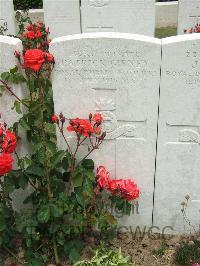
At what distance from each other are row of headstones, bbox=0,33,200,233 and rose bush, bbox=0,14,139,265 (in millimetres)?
108

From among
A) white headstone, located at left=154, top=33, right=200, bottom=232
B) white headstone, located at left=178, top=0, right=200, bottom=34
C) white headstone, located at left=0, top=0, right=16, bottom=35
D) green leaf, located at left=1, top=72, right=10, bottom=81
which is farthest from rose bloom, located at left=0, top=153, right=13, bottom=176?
white headstone, located at left=178, top=0, right=200, bottom=34

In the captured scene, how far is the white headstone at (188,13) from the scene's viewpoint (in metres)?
6.49

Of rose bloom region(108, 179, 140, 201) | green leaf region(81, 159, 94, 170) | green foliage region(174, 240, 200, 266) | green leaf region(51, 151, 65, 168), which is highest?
green leaf region(51, 151, 65, 168)

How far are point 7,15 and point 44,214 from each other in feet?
15.1

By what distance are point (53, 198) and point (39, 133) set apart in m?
0.49

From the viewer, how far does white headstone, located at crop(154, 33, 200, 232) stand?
2.81 metres

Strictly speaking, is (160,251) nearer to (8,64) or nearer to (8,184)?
(8,184)

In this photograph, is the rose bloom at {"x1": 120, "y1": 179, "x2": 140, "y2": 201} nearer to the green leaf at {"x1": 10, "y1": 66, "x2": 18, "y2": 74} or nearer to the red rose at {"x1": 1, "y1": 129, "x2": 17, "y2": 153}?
the red rose at {"x1": 1, "y1": 129, "x2": 17, "y2": 153}

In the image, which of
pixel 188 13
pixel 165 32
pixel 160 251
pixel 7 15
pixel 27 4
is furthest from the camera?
pixel 27 4

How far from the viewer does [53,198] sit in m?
3.04

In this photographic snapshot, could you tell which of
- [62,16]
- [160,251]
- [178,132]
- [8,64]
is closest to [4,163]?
[8,64]

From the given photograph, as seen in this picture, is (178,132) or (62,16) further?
(62,16)

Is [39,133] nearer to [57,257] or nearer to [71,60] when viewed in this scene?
[71,60]

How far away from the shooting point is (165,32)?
9.01 m
